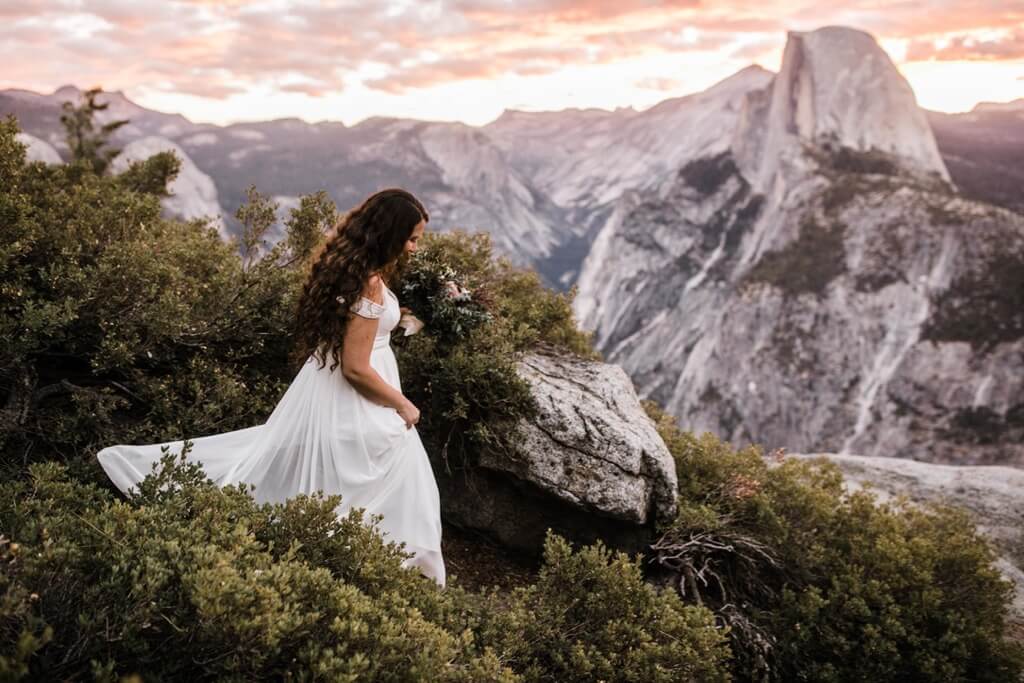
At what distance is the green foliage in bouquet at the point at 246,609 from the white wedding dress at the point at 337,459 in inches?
13.2

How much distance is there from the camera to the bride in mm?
5469

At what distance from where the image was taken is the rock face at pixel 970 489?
1189 cm

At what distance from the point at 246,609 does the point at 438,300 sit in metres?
5.16

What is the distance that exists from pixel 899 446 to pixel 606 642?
112 metres

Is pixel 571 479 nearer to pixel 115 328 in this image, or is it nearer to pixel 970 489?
pixel 115 328

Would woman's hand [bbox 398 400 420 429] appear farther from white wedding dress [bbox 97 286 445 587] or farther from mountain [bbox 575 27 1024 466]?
mountain [bbox 575 27 1024 466]

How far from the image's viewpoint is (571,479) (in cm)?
755

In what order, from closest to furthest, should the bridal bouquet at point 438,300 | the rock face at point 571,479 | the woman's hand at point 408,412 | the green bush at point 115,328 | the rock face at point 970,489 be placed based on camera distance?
1. the woman's hand at point 408,412
2. the green bush at point 115,328
3. the rock face at point 571,479
4. the bridal bouquet at point 438,300
5. the rock face at point 970,489

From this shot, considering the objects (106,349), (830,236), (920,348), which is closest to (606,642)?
(106,349)

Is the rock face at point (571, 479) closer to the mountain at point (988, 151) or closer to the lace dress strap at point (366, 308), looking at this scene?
the lace dress strap at point (366, 308)

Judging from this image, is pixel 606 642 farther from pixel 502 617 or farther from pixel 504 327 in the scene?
pixel 504 327

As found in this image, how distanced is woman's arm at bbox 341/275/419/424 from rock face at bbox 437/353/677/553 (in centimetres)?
248

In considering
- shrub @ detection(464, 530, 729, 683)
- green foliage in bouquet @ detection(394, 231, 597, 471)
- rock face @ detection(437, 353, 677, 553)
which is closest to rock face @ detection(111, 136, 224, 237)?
green foliage in bouquet @ detection(394, 231, 597, 471)

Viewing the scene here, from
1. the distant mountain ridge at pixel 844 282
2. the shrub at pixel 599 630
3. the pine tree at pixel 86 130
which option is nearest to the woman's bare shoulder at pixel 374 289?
the shrub at pixel 599 630
